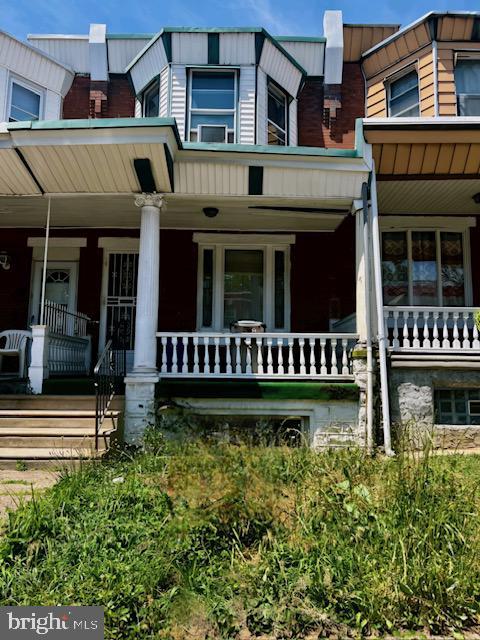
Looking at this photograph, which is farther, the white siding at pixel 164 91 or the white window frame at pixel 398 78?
the white window frame at pixel 398 78

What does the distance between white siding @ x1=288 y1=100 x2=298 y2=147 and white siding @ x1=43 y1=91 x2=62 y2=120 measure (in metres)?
5.10

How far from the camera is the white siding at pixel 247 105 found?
9836mm

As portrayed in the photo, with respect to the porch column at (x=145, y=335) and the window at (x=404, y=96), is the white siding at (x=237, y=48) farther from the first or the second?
the porch column at (x=145, y=335)

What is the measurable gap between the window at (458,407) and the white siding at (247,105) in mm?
6024

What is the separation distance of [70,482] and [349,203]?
6.25 metres

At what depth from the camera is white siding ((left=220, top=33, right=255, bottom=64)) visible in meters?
9.90

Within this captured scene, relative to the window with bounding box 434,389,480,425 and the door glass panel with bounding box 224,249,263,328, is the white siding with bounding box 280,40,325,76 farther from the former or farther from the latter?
the window with bounding box 434,389,480,425

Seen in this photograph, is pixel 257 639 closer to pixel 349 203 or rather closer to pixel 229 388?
pixel 229 388

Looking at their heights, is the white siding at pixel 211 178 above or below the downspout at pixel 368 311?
above

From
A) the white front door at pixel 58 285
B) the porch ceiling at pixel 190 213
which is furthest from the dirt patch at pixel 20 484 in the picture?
the white front door at pixel 58 285

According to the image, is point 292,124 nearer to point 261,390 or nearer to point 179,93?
point 179,93

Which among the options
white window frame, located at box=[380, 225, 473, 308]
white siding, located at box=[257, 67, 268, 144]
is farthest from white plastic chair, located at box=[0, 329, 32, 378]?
white window frame, located at box=[380, 225, 473, 308]

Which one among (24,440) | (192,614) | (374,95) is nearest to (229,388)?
(24,440)

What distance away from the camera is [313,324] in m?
10.7
